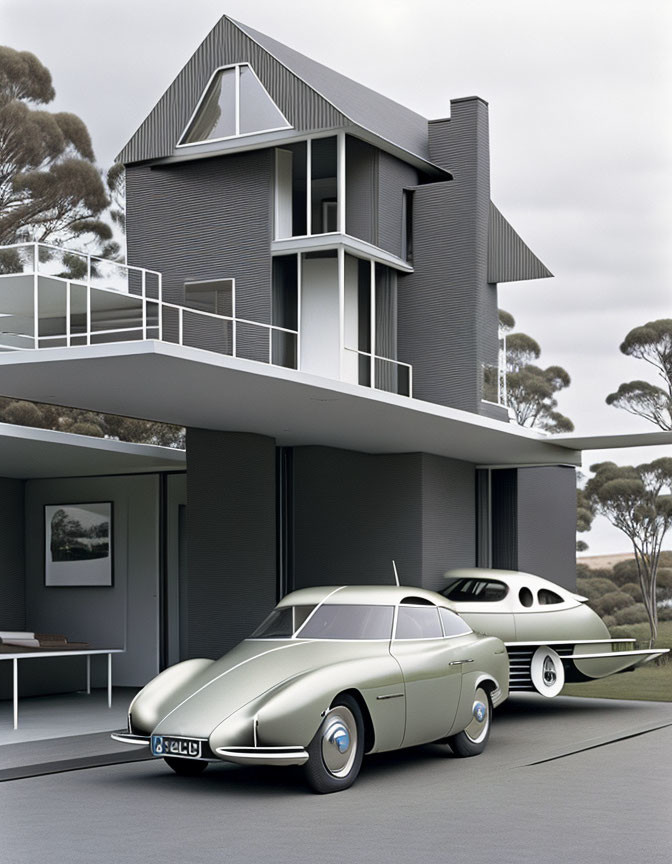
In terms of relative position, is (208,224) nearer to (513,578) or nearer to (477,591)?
(477,591)

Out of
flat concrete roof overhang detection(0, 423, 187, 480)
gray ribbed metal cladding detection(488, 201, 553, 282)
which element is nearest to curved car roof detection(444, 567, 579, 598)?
flat concrete roof overhang detection(0, 423, 187, 480)

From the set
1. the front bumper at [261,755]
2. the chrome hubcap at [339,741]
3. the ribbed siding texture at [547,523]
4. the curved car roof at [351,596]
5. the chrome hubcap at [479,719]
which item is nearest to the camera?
the front bumper at [261,755]

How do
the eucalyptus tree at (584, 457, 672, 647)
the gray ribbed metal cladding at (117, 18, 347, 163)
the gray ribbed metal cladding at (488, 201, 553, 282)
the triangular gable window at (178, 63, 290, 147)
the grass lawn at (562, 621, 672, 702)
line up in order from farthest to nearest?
the eucalyptus tree at (584, 457, 672, 647)
the gray ribbed metal cladding at (488, 201, 553, 282)
the triangular gable window at (178, 63, 290, 147)
the gray ribbed metal cladding at (117, 18, 347, 163)
the grass lawn at (562, 621, 672, 702)

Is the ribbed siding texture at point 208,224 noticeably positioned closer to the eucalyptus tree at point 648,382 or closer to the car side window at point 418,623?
the car side window at point 418,623

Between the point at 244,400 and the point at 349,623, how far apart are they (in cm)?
365

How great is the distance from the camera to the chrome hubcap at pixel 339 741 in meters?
9.08

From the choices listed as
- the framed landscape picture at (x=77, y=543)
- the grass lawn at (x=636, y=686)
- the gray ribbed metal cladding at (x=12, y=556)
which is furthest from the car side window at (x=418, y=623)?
the gray ribbed metal cladding at (x=12, y=556)

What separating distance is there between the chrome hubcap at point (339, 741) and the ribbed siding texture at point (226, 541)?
20.0 ft

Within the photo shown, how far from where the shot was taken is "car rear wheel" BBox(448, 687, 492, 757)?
10.8 m

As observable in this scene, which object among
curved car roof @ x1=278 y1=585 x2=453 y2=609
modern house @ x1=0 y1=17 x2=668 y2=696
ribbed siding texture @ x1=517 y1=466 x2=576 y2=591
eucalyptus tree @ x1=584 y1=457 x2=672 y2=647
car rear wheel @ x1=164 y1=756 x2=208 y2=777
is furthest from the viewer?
eucalyptus tree @ x1=584 y1=457 x2=672 y2=647

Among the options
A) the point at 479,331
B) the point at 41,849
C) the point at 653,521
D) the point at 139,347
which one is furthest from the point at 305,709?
the point at 653,521

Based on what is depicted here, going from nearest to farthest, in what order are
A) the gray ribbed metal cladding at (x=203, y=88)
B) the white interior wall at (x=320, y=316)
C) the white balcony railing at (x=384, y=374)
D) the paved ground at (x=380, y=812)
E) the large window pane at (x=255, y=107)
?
the paved ground at (x=380, y=812)
the gray ribbed metal cladding at (x=203, y=88)
the large window pane at (x=255, y=107)
the white interior wall at (x=320, y=316)
the white balcony railing at (x=384, y=374)

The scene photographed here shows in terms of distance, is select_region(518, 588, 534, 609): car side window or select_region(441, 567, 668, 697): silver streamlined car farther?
select_region(518, 588, 534, 609): car side window

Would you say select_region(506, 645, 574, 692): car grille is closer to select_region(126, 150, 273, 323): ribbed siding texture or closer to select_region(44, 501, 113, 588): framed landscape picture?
select_region(44, 501, 113, 588): framed landscape picture
